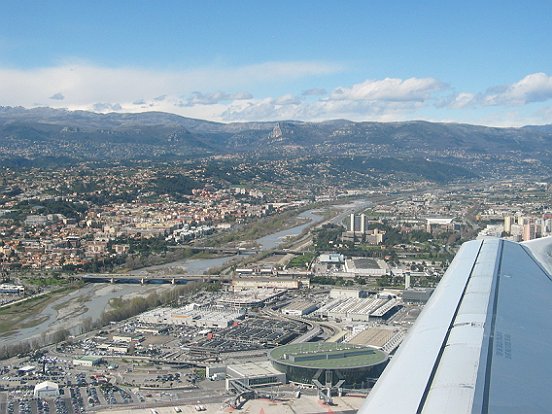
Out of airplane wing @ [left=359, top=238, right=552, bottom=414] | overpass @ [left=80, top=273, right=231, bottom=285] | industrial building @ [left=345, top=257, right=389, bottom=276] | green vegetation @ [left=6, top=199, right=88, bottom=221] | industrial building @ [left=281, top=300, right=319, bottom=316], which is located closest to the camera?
airplane wing @ [left=359, top=238, right=552, bottom=414]

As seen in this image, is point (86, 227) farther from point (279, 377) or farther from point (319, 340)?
point (279, 377)

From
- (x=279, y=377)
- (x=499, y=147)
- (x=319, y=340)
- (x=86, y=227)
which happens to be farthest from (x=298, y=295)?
(x=499, y=147)

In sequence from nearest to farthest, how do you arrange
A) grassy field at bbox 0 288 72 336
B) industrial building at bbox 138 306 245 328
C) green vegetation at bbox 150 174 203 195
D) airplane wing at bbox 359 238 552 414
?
1. airplane wing at bbox 359 238 552 414
2. industrial building at bbox 138 306 245 328
3. grassy field at bbox 0 288 72 336
4. green vegetation at bbox 150 174 203 195

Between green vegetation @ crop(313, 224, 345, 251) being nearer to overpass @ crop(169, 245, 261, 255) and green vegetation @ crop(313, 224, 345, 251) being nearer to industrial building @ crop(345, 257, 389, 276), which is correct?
overpass @ crop(169, 245, 261, 255)

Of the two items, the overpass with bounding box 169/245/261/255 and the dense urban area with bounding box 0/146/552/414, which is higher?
the dense urban area with bounding box 0/146/552/414

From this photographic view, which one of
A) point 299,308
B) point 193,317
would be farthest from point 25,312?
point 299,308

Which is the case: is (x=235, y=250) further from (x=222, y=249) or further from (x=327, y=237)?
(x=327, y=237)

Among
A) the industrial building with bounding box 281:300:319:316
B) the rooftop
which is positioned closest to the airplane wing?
the rooftop
